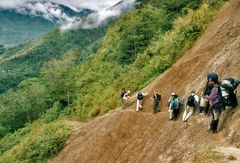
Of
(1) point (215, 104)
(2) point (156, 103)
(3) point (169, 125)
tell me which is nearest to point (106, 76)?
(2) point (156, 103)

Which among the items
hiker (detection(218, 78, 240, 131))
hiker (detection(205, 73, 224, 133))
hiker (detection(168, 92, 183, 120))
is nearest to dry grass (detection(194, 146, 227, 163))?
hiker (detection(205, 73, 224, 133))

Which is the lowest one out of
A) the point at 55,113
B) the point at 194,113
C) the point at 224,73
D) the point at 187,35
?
the point at 55,113

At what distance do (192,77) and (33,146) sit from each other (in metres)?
17.0

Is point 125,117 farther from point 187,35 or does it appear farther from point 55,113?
point 55,113

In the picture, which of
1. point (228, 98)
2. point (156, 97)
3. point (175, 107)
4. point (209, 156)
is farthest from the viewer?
point (156, 97)

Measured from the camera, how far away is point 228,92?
1723 cm

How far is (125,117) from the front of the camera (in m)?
27.2

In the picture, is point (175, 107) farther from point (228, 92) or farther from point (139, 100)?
point (139, 100)

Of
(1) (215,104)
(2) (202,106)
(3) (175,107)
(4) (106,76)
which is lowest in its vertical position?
(3) (175,107)

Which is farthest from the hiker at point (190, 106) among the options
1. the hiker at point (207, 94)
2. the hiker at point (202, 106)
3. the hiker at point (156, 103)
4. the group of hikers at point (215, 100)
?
the hiker at point (156, 103)

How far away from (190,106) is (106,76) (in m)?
31.6

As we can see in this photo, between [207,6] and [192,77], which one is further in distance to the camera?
[207,6]

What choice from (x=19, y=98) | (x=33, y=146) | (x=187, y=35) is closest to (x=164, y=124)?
(x=187, y=35)

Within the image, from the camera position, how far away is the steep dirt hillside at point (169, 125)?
1912cm
